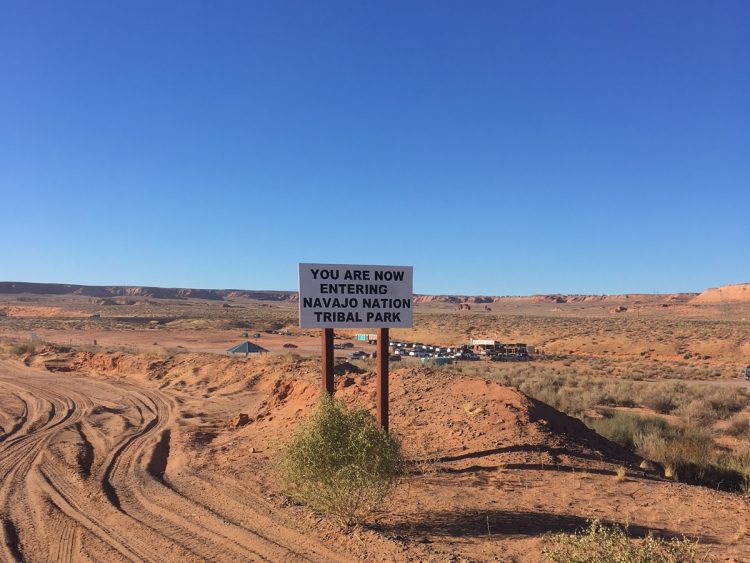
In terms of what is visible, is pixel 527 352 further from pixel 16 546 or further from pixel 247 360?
pixel 16 546

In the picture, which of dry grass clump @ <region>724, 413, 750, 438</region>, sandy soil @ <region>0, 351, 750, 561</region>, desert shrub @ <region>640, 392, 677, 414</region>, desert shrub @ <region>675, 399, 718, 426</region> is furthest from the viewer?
desert shrub @ <region>640, 392, 677, 414</region>

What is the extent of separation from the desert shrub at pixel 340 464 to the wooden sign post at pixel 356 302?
3.10m

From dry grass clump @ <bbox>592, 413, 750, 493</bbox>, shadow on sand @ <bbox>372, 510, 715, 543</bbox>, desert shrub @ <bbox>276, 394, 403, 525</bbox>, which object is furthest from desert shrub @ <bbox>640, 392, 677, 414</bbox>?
desert shrub @ <bbox>276, 394, 403, 525</bbox>

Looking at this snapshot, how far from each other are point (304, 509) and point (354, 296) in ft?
13.7

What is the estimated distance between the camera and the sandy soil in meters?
7.02

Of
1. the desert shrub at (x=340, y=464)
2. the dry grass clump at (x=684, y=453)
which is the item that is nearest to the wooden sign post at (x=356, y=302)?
the desert shrub at (x=340, y=464)

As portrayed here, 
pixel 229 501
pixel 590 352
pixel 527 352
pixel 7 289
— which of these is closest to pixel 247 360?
pixel 229 501

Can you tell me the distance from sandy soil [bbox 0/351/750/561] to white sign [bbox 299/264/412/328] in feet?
7.66

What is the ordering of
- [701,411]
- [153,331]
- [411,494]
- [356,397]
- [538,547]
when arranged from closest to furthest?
[538,547] < [411,494] < [356,397] < [701,411] < [153,331]

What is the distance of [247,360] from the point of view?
27.2 meters

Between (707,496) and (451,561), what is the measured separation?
5149 mm

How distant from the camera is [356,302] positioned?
436 inches

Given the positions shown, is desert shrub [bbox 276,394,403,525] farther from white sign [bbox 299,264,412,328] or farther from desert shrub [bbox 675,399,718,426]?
desert shrub [bbox 675,399,718,426]

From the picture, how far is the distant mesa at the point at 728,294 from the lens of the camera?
6340 inches
